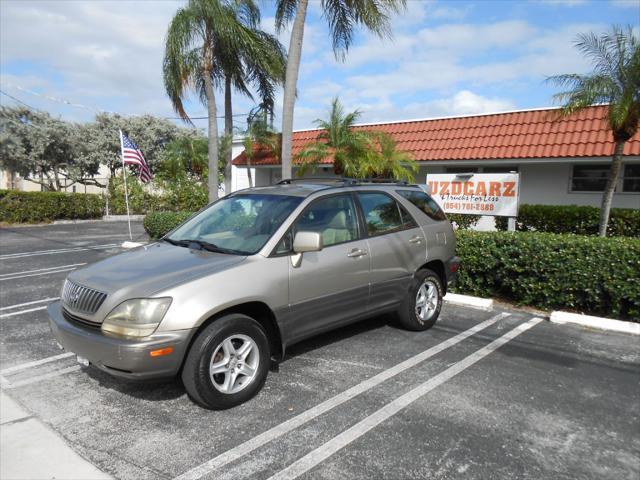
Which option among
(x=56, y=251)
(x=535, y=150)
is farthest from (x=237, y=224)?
(x=535, y=150)

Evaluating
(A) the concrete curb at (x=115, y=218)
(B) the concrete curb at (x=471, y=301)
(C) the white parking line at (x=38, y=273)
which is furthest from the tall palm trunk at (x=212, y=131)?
(A) the concrete curb at (x=115, y=218)

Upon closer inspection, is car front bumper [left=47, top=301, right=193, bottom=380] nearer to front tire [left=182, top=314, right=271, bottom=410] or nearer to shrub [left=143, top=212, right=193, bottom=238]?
front tire [left=182, top=314, right=271, bottom=410]

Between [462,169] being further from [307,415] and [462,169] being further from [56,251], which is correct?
[307,415]

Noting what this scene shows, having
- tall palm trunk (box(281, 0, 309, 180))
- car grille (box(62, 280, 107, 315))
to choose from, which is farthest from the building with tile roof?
car grille (box(62, 280, 107, 315))

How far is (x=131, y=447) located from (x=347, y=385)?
1.80 metres

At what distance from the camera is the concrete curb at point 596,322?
591cm

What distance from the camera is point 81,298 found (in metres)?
3.83

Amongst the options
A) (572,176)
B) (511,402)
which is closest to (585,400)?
(511,402)

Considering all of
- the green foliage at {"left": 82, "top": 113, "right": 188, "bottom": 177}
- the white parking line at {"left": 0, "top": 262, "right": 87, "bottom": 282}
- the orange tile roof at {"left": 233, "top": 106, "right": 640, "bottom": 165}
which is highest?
the green foliage at {"left": 82, "top": 113, "right": 188, "bottom": 177}

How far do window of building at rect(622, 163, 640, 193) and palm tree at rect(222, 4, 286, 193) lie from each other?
31.6 feet

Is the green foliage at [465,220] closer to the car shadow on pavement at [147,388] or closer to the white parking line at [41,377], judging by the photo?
the car shadow on pavement at [147,388]

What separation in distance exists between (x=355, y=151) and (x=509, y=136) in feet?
14.4

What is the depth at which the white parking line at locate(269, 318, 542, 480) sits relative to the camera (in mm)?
3084

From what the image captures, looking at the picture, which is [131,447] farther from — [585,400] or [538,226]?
[538,226]
